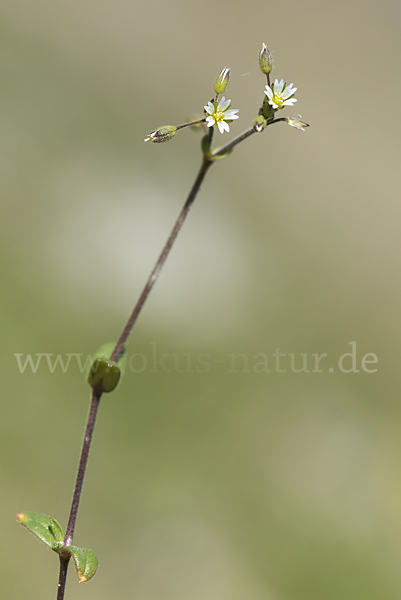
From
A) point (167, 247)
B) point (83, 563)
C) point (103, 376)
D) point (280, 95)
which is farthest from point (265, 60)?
point (83, 563)

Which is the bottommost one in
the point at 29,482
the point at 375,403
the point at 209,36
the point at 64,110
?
the point at 29,482

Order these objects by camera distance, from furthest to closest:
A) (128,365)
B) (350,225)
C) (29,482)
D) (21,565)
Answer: (350,225) < (128,365) < (29,482) < (21,565)

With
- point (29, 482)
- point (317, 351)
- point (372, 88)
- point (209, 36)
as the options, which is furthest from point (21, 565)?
point (372, 88)

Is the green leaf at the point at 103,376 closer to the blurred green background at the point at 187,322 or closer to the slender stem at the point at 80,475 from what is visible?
the slender stem at the point at 80,475

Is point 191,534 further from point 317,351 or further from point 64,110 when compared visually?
point 64,110

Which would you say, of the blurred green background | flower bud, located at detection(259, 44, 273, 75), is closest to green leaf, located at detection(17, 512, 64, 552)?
flower bud, located at detection(259, 44, 273, 75)

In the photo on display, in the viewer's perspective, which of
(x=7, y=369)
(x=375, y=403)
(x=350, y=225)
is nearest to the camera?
(x=7, y=369)

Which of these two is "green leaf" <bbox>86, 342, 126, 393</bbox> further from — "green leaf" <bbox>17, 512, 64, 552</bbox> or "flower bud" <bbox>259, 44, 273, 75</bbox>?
"flower bud" <bbox>259, 44, 273, 75</bbox>
